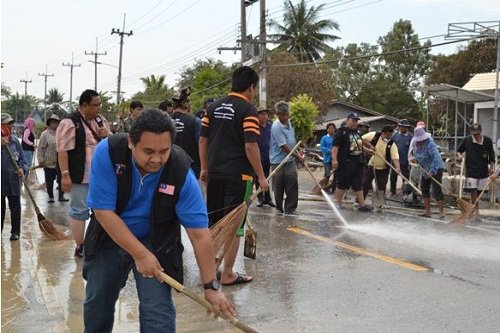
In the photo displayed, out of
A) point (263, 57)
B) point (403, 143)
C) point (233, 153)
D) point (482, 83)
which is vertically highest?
point (263, 57)

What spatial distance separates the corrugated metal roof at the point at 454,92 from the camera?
54.6 ft

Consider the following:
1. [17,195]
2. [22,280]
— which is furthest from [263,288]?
[17,195]

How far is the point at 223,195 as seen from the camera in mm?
5641

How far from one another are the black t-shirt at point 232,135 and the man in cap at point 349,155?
5.62 meters

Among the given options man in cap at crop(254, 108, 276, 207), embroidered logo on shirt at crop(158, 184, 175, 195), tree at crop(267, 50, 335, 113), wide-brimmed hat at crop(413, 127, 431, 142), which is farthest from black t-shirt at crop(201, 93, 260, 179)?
tree at crop(267, 50, 335, 113)

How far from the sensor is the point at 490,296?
17.7 feet

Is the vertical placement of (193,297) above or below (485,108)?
below

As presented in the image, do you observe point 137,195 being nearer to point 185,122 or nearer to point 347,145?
point 185,122

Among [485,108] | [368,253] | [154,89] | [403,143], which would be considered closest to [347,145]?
[403,143]

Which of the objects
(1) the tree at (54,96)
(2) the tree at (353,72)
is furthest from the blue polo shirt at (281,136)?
(1) the tree at (54,96)

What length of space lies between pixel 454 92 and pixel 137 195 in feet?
51.5

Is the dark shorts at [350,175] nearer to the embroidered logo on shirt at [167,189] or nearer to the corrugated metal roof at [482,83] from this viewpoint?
the embroidered logo on shirt at [167,189]

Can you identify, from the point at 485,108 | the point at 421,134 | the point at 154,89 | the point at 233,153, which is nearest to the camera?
the point at 233,153

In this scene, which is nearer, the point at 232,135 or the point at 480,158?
the point at 232,135
